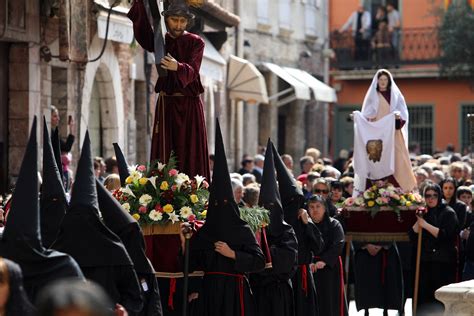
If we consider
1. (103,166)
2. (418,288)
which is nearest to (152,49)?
(418,288)

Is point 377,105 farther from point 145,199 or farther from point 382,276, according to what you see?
point 145,199

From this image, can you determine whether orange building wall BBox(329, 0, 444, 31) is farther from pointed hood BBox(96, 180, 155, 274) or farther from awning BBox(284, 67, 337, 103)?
pointed hood BBox(96, 180, 155, 274)

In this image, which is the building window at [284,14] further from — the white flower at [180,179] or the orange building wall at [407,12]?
the white flower at [180,179]

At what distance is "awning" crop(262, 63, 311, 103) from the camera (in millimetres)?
34375

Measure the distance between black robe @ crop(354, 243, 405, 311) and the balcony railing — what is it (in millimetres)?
27263

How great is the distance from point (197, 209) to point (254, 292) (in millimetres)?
1317

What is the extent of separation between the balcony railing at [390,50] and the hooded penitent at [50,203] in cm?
3388

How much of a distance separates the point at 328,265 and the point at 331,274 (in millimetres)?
161

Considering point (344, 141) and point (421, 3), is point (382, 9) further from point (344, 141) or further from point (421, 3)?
point (344, 141)

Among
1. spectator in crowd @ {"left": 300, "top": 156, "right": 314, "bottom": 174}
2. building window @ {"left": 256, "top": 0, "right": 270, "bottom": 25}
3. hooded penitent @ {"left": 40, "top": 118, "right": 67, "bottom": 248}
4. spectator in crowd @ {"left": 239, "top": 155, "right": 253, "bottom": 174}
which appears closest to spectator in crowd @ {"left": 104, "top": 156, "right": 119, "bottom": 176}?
spectator in crowd @ {"left": 300, "top": 156, "right": 314, "bottom": 174}

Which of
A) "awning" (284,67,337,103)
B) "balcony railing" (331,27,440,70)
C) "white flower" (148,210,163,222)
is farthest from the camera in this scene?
"balcony railing" (331,27,440,70)

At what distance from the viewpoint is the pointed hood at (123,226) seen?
8.76 m

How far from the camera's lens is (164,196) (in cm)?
1034

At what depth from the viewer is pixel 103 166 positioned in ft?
56.7
